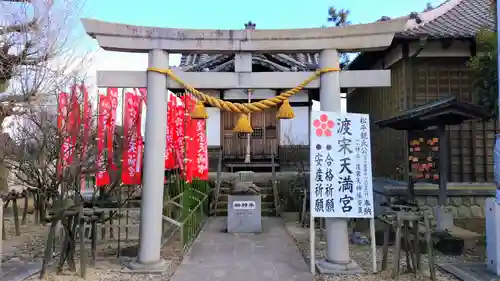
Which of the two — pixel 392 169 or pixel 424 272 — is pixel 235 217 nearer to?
pixel 424 272

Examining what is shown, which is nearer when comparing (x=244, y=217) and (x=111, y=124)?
(x=111, y=124)

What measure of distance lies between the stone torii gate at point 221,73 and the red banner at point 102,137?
2.11m

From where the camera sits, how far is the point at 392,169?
11.6m

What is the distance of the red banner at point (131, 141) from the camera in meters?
7.94

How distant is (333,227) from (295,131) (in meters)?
11.2

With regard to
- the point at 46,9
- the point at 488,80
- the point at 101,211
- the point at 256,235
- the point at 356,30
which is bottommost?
the point at 256,235

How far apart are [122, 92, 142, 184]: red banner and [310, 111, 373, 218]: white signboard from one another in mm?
4083

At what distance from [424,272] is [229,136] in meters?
12.0

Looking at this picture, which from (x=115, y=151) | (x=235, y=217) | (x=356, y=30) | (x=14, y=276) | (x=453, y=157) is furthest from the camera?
(x=453, y=157)

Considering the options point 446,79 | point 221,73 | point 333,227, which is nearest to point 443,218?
point 333,227

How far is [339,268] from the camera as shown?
5977 mm

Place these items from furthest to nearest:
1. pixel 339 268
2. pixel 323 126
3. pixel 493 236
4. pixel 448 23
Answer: pixel 448 23
pixel 323 126
pixel 339 268
pixel 493 236

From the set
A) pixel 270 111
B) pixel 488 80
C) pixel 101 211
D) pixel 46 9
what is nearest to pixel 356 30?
pixel 488 80

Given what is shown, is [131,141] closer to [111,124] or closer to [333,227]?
[111,124]
